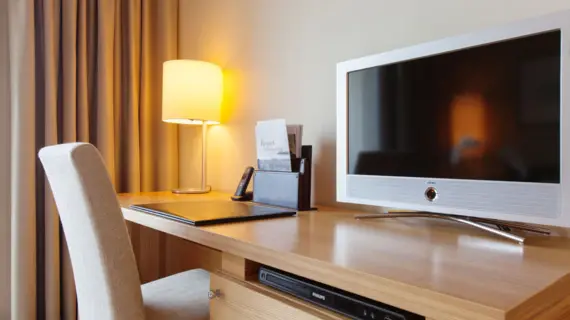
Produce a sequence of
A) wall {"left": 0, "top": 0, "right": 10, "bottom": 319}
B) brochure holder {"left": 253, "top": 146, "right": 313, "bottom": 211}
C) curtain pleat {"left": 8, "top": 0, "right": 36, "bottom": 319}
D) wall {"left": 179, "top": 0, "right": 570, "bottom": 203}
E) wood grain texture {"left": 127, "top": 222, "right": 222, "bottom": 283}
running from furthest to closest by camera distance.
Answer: wood grain texture {"left": 127, "top": 222, "right": 222, "bottom": 283}, wall {"left": 0, "top": 0, "right": 10, "bottom": 319}, curtain pleat {"left": 8, "top": 0, "right": 36, "bottom": 319}, brochure holder {"left": 253, "top": 146, "right": 313, "bottom": 211}, wall {"left": 179, "top": 0, "right": 570, "bottom": 203}

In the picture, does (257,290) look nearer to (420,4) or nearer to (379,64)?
(379,64)

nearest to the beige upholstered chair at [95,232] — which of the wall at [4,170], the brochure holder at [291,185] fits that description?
the brochure holder at [291,185]

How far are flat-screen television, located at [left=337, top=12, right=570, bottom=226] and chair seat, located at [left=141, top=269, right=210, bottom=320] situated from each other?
0.54 metres

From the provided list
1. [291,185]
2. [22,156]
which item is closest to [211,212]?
[291,185]

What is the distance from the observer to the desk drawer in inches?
28.8

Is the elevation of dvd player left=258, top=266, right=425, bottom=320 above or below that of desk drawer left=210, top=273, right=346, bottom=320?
above

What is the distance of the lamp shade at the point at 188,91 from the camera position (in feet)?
5.83

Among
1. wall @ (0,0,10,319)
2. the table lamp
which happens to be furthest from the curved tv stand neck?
wall @ (0,0,10,319)

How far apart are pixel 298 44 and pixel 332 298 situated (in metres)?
1.13

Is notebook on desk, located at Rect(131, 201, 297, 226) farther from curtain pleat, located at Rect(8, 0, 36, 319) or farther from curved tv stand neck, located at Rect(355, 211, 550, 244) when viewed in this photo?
curtain pleat, located at Rect(8, 0, 36, 319)

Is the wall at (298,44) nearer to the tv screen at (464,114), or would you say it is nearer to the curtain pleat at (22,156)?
the tv screen at (464,114)

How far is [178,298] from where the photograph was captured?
123 centimetres

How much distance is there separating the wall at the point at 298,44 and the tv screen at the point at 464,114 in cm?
23

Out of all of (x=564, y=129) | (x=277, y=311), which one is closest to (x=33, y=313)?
(x=277, y=311)
